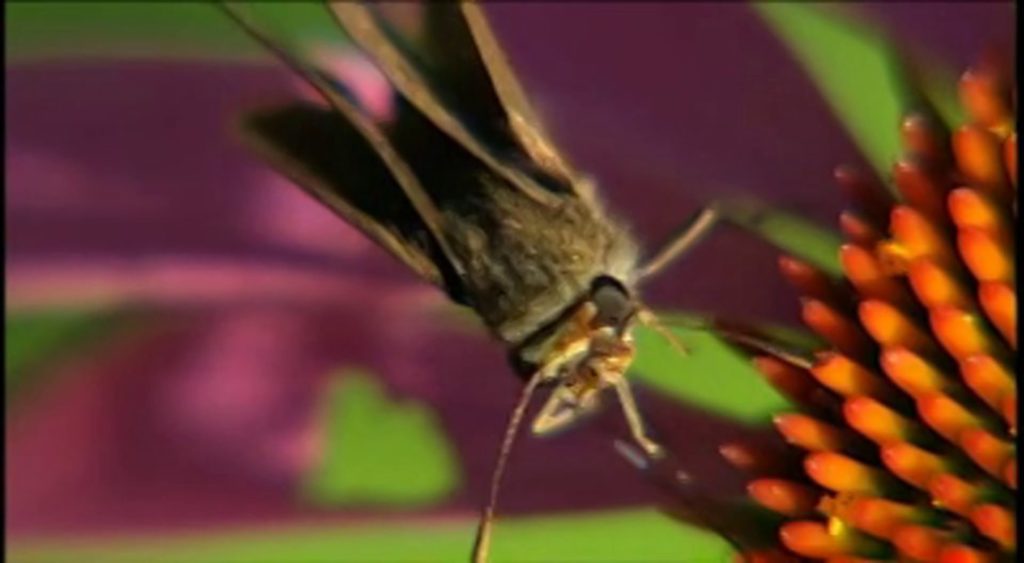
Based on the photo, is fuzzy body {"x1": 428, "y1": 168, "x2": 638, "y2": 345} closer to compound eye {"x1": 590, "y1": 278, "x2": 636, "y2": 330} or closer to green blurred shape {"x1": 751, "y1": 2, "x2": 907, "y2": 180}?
compound eye {"x1": 590, "y1": 278, "x2": 636, "y2": 330}

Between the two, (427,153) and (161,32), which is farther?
(161,32)

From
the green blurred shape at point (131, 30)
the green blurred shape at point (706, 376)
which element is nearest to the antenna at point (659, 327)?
the green blurred shape at point (706, 376)

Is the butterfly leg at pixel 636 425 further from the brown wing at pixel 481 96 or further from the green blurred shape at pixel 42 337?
the green blurred shape at pixel 42 337

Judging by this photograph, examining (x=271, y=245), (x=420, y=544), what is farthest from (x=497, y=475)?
(x=271, y=245)

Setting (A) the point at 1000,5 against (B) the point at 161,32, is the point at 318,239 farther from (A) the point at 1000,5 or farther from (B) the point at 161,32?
(A) the point at 1000,5

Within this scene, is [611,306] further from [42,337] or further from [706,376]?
[42,337]

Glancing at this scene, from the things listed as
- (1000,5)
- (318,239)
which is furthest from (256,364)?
(1000,5)
